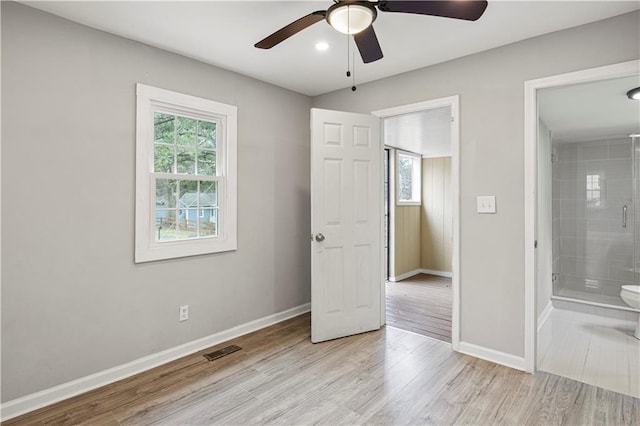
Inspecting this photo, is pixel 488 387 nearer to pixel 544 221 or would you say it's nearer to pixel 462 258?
pixel 462 258

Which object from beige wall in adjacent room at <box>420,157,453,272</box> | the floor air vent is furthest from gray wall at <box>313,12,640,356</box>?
beige wall in adjacent room at <box>420,157,453,272</box>

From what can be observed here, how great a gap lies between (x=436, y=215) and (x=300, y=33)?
4.71 metres

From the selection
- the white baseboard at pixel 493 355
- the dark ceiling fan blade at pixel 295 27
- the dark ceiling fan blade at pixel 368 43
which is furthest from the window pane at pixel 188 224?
the white baseboard at pixel 493 355

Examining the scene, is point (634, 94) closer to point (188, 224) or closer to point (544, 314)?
point (544, 314)

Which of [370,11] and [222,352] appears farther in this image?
[222,352]

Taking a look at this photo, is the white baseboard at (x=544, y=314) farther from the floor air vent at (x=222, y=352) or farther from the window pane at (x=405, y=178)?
the floor air vent at (x=222, y=352)

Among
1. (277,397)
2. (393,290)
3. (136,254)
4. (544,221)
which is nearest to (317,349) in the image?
(277,397)

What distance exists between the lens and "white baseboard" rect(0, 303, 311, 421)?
2031 millimetres

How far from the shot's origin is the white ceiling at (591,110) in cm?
288

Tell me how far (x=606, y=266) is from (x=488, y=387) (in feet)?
11.8

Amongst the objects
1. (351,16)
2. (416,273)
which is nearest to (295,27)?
(351,16)

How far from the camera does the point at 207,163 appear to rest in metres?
3.03

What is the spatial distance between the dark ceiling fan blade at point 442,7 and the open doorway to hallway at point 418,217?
2303 millimetres

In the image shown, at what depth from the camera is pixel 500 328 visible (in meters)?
2.65
